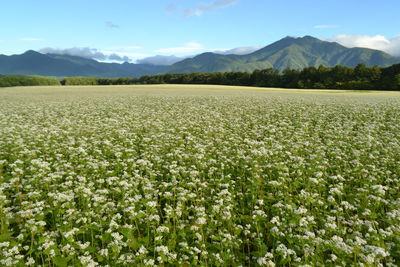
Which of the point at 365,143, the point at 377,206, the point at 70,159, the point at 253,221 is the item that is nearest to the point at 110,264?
the point at 253,221

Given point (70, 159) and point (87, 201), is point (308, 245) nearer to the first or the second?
point (87, 201)

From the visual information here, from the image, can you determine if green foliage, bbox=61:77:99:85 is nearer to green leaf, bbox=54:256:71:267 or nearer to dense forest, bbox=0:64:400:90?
dense forest, bbox=0:64:400:90

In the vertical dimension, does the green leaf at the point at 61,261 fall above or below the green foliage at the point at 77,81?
below

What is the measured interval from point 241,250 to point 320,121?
1531 cm

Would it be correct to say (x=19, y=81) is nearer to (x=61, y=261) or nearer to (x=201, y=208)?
(x=61, y=261)

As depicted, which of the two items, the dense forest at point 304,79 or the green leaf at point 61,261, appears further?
the dense forest at point 304,79

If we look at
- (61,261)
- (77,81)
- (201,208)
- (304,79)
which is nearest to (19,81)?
(77,81)

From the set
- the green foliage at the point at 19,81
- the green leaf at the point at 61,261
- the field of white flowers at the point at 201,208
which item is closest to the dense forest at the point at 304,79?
the green foliage at the point at 19,81

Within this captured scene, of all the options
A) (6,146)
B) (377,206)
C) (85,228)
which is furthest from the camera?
(6,146)

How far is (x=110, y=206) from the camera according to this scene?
21.6ft

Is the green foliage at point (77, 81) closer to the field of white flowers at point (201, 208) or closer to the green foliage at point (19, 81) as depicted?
the green foliage at point (19, 81)

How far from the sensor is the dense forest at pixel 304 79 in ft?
282

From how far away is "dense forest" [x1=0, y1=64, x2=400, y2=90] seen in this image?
8600cm

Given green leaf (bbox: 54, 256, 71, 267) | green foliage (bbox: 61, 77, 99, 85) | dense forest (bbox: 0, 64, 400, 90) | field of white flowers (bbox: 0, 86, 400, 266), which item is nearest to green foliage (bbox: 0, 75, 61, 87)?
dense forest (bbox: 0, 64, 400, 90)
